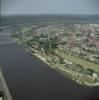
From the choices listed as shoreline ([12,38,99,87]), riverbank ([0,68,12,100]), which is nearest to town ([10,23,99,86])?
shoreline ([12,38,99,87])

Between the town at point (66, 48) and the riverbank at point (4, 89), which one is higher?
the town at point (66, 48)

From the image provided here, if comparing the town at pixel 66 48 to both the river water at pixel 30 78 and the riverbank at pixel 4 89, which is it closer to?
the river water at pixel 30 78

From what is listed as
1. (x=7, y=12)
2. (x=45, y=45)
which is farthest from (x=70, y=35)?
(x=7, y=12)

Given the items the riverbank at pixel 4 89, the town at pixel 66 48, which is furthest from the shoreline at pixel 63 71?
the riverbank at pixel 4 89

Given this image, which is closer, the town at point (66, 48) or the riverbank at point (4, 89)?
the riverbank at point (4, 89)

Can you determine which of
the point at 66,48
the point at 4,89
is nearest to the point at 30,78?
the point at 4,89

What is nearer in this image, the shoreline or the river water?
the river water

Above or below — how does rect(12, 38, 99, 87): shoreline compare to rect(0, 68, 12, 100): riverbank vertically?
above

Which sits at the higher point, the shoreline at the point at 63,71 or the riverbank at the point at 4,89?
the shoreline at the point at 63,71

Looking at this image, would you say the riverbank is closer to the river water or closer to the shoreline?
the river water

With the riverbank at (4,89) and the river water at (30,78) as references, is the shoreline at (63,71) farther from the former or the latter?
the riverbank at (4,89)
